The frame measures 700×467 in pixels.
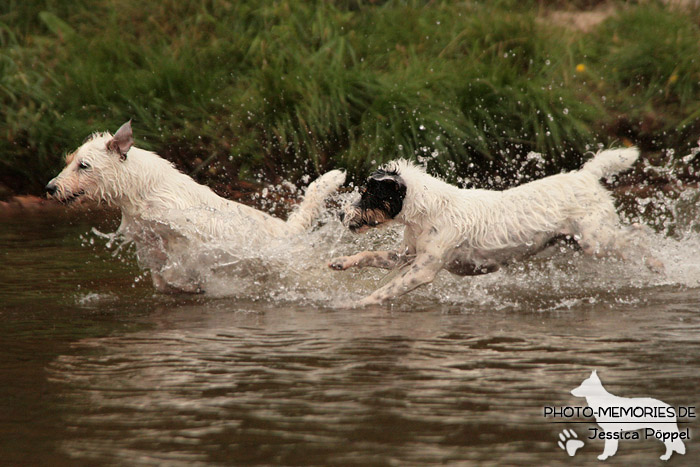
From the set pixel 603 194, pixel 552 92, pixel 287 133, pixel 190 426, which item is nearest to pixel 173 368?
pixel 190 426

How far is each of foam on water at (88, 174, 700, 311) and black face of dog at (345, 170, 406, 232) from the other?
2.08 ft

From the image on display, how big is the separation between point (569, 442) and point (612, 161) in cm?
348

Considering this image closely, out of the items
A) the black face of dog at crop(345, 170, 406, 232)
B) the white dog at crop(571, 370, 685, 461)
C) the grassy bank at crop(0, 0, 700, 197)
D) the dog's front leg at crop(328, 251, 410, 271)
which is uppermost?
the grassy bank at crop(0, 0, 700, 197)

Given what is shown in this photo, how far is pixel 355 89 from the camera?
10.8m

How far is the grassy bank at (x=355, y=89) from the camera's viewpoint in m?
10.4

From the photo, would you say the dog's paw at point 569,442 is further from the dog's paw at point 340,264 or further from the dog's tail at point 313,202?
the dog's tail at point 313,202

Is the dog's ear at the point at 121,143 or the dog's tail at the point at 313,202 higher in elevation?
the dog's ear at the point at 121,143

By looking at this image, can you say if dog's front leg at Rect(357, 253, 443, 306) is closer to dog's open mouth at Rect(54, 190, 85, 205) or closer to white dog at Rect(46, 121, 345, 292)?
white dog at Rect(46, 121, 345, 292)

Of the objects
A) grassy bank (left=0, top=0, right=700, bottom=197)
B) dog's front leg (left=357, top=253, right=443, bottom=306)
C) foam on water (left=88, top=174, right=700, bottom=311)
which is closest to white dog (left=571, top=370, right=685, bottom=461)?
dog's front leg (left=357, top=253, right=443, bottom=306)

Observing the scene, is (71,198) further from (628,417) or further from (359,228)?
(628,417)

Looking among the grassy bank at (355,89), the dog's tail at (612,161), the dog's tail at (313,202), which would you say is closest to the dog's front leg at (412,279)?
the dog's tail at (313,202)

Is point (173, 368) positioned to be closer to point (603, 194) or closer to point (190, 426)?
point (190, 426)

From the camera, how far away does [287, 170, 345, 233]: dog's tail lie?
6.78 metres

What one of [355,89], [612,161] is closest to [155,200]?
[612,161]
